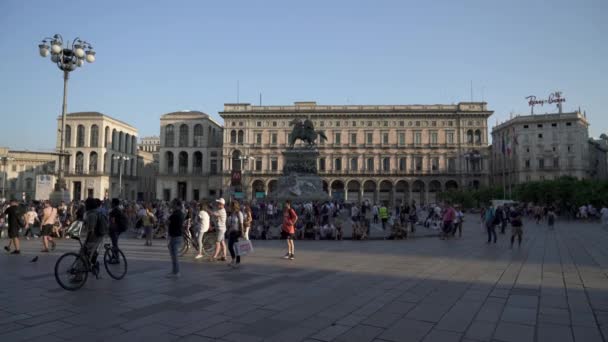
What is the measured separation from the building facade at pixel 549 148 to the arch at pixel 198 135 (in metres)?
50.6

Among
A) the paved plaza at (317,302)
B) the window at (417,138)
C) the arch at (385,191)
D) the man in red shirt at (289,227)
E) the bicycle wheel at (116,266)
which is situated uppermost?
the window at (417,138)

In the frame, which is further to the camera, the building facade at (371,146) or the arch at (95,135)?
the arch at (95,135)

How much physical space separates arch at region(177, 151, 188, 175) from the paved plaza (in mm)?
60440

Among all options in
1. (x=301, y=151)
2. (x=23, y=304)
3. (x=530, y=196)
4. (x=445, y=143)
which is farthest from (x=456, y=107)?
(x=23, y=304)

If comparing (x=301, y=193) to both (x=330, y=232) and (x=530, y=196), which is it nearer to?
(x=330, y=232)

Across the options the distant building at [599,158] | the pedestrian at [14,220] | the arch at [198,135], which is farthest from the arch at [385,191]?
the pedestrian at [14,220]

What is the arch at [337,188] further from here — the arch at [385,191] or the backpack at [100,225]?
the backpack at [100,225]

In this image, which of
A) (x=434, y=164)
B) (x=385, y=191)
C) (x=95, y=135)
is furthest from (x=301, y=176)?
(x=95, y=135)

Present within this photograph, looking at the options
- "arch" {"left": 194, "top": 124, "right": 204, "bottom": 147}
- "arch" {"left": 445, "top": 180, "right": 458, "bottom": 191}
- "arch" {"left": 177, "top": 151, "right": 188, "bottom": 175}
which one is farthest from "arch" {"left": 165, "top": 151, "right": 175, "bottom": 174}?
"arch" {"left": 445, "top": 180, "right": 458, "bottom": 191}

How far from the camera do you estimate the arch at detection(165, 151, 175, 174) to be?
68.9m

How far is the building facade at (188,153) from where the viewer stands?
223ft

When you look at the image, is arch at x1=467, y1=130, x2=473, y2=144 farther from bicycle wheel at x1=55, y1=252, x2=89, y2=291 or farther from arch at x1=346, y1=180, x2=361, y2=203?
bicycle wheel at x1=55, y1=252, x2=89, y2=291

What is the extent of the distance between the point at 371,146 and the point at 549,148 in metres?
29.9

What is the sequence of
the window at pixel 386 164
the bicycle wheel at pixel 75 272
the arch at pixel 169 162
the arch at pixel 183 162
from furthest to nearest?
the arch at pixel 169 162
the arch at pixel 183 162
the window at pixel 386 164
the bicycle wheel at pixel 75 272
